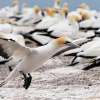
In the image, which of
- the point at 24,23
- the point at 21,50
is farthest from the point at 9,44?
the point at 24,23

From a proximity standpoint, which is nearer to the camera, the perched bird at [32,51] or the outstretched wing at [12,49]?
the outstretched wing at [12,49]

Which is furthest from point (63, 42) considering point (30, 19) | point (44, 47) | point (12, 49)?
point (30, 19)

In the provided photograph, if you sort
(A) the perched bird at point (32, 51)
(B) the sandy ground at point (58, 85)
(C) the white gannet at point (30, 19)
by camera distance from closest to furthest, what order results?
(A) the perched bird at point (32, 51)
(B) the sandy ground at point (58, 85)
(C) the white gannet at point (30, 19)

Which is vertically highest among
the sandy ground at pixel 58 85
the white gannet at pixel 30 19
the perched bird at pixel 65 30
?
the sandy ground at pixel 58 85

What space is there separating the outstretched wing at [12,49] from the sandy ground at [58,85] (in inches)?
28.7

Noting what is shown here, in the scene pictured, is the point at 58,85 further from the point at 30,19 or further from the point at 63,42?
the point at 30,19

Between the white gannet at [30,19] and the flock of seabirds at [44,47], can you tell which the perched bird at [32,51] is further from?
the white gannet at [30,19]

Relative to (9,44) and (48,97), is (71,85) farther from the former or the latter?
(9,44)

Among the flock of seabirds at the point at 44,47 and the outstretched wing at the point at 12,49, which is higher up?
the outstretched wing at the point at 12,49

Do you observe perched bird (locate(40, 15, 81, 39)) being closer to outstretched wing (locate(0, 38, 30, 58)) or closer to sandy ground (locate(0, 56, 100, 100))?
sandy ground (locate(0, 56, 100, 100))

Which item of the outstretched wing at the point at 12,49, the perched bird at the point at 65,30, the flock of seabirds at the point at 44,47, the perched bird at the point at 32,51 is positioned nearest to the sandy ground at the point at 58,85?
the flock of seabirds at the point at 44,47

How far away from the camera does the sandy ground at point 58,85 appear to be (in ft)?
26.0

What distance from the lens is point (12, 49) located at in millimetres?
7480

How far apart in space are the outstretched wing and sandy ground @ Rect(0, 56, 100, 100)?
73 cm
